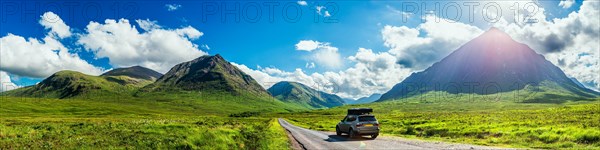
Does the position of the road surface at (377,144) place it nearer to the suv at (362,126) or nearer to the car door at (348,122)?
the suv at (362,126)

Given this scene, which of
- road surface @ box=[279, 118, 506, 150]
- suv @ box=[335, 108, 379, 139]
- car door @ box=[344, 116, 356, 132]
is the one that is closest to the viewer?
road surface @ box=[279, 118, 506, 150]

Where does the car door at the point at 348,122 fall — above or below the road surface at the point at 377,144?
above

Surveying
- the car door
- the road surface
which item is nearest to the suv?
the car door

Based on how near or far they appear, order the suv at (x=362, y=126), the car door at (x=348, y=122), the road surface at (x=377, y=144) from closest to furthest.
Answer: the road surface at (x=377, y=144), the suv at (x=362, y=126), the car door at (x=348, y=122)

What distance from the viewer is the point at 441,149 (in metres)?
22.3

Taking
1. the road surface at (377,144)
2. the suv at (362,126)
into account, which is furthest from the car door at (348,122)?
the road surface at (377,144)

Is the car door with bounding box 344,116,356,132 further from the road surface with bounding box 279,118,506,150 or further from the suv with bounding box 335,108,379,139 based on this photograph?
the road surface with bounding box 279,118,506,150

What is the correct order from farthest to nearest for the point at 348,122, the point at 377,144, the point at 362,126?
the point at 348,122, the point at 362,126, the point at 377,144

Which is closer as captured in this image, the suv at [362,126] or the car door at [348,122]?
the suv at [362,126]

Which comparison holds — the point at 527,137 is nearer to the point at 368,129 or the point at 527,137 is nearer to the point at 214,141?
the point at 368,129

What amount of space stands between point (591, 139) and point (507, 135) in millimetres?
7258

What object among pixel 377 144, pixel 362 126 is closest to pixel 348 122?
pixel 362 126

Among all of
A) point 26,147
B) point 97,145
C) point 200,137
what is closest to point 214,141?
point 200,137

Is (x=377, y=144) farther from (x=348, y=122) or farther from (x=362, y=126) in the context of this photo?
(x=348, y=122)
